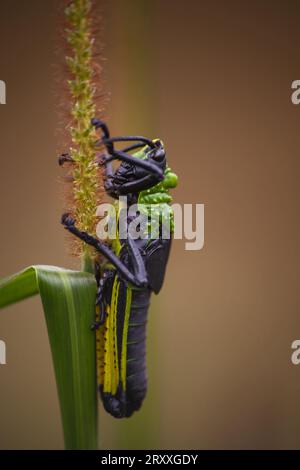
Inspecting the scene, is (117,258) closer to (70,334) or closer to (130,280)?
(130,280)

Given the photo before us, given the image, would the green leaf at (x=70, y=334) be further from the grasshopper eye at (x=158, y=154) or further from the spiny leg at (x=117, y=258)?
the grasshopper eye at (x=158, y=154)

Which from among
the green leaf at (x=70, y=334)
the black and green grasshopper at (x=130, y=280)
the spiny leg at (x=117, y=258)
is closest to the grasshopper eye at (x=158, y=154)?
the black and green grasshopper at (x=130, y=280)

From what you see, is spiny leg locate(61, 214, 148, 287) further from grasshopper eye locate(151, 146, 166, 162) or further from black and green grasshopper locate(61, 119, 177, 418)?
grasshopper eye locate(151, 146, 166, 162)

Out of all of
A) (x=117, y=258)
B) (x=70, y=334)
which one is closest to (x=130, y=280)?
(x=117, y=258)

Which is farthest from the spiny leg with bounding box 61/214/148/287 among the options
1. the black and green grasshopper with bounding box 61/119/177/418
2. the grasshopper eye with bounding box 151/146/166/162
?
the grasshopper eye with bounding box 151/146/166/162

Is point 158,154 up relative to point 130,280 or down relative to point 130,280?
up

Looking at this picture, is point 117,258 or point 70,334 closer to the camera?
point 70,334
